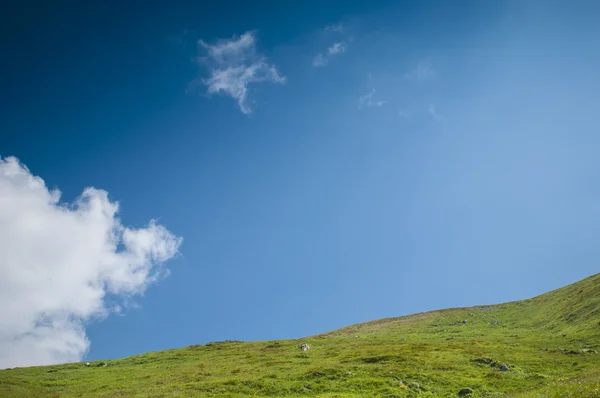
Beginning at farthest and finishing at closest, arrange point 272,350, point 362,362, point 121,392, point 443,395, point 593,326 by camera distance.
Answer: point 272,350 < point 593,326 < point 362,362 < point 121,392 < point 443,395

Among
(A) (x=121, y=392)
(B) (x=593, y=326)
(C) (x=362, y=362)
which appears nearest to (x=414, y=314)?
(B) (x=593, y=326)

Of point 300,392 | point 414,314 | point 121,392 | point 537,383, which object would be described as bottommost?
point 537,383

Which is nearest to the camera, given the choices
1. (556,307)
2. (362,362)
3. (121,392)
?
(121,392)

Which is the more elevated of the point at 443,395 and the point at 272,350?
the point at 272,350

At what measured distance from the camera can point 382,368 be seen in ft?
127

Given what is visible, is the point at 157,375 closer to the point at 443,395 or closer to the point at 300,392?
the point at 300,392

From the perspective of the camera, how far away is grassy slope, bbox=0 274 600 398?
108 feet

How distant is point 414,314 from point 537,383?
7306 cm

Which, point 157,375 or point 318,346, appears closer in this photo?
point 157,375

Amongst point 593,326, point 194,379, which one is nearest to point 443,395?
point 194,379

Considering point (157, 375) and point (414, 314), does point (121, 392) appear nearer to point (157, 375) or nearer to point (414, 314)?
point (157, 375)

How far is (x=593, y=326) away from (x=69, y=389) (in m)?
68.5

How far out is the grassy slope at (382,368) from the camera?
32.8 meters

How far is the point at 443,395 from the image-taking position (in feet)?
103
